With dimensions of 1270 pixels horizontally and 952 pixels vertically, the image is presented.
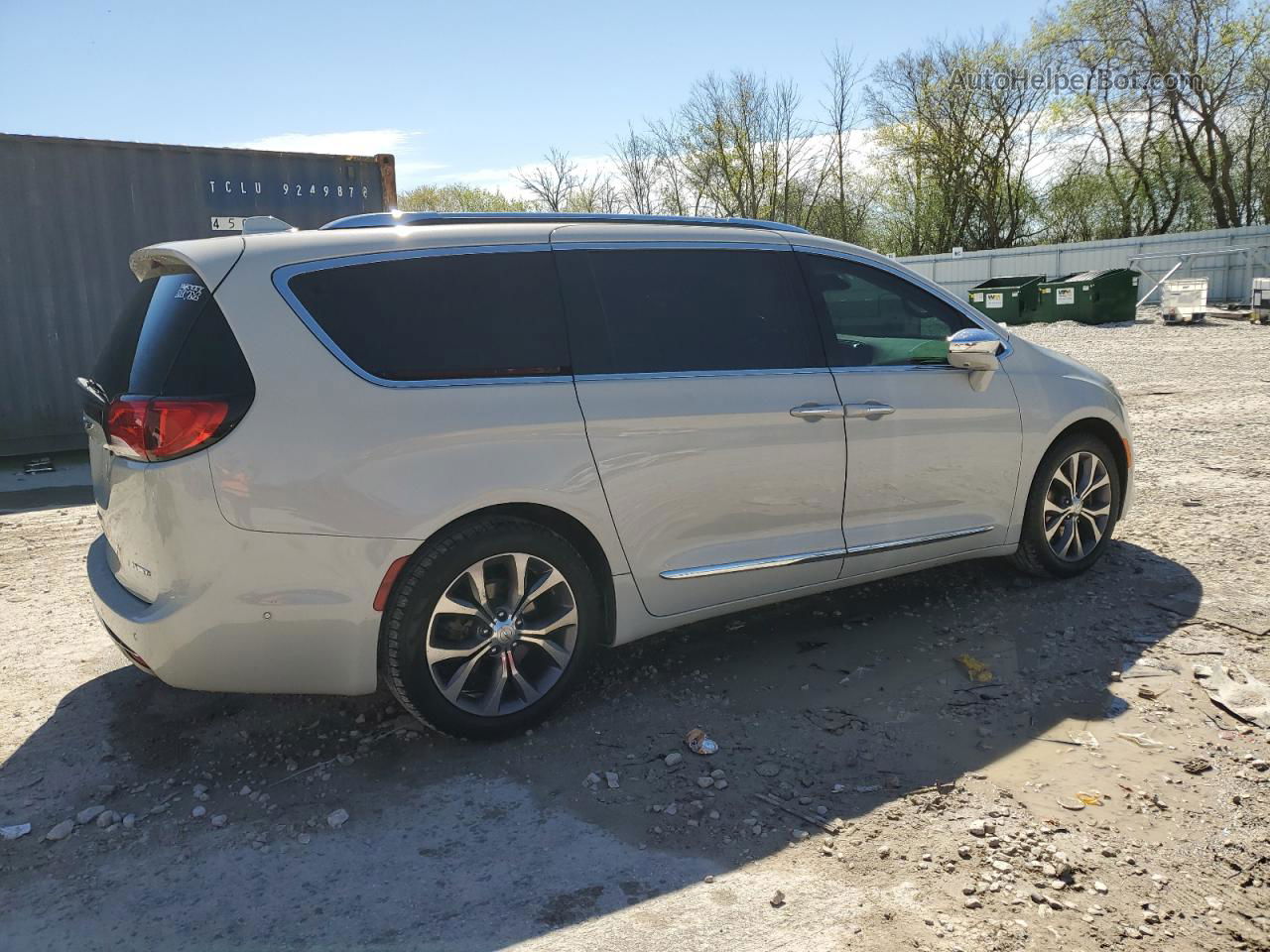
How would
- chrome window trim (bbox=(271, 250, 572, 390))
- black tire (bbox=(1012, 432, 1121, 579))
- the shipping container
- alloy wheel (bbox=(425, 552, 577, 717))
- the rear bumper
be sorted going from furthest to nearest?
the shipping container
black tire (bbox=(1012, 432, 1121, 579))
alloy wheel (bbox=(425, 552, 577, 717))
chrome window trim (bbox=(271, 250, 572, 390))
the rear bumper

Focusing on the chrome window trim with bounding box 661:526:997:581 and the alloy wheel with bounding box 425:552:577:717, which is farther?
the chrome window trim with bounding box 661:526:997:581

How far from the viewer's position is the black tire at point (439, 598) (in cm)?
330

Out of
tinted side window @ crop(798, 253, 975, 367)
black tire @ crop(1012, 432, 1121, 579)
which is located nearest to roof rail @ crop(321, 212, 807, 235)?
tinted side window @ crop(798, 253, 975, 367)

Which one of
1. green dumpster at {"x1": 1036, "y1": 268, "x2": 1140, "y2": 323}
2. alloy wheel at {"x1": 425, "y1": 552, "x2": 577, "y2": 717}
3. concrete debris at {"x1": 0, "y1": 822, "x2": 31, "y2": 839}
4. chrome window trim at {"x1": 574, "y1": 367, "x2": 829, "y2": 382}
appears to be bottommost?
concrete debris at {"x1": 0, "y1": 822, "x2": 31, "y2": 839}

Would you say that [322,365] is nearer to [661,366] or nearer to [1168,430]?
[661,366]

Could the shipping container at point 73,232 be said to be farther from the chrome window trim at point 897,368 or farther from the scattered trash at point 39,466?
the chrome window trim at point 897,368

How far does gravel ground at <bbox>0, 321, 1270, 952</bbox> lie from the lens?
263 centimetres

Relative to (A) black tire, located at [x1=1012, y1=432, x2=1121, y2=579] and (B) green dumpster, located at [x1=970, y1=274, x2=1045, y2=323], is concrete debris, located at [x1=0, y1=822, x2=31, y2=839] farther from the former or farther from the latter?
(B) green dumpster, located at [x1=970, y1=274, x2=1045, y2=323]

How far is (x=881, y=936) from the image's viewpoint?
2520mm

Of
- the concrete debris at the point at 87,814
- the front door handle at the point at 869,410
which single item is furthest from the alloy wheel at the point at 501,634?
the front door handle at the point at 869,410

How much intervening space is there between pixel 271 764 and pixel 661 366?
2.00 m

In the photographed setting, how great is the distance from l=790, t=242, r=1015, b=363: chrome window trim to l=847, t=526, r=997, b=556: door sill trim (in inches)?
29.2

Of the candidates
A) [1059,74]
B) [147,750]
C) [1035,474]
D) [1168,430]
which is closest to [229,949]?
[147,750]

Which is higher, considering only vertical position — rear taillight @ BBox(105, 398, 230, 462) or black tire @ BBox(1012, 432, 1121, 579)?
rear taillight @ BBox(105, 398, 230, 462)
